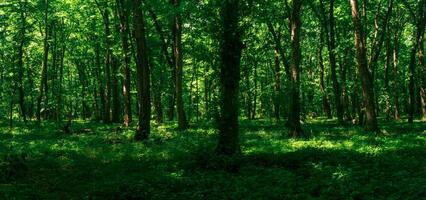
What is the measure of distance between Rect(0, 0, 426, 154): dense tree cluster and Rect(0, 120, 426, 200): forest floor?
84.9 inches

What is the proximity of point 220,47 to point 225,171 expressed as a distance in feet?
14.8

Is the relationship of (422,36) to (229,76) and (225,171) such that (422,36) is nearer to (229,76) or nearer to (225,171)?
(229,76)

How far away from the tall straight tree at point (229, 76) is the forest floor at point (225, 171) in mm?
711

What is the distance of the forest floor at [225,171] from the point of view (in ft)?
36.9

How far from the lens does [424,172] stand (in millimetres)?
12336

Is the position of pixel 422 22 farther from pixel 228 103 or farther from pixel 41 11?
pixel 41 11

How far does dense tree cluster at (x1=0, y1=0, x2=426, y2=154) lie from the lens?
16172 millimetres

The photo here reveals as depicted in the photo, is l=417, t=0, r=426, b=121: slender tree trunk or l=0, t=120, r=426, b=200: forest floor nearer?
l=0, t=120, r=426, b=200: forest floor

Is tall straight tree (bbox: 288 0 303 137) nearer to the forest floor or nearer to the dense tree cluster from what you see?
the dense tree cluster

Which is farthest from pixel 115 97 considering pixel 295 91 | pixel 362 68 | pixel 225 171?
pixel 225 171

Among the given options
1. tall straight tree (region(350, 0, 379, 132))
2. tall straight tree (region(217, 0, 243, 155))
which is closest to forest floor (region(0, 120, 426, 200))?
tall straight tree (region(217, 0, 243, 155))

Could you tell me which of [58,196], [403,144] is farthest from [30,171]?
[403,144]

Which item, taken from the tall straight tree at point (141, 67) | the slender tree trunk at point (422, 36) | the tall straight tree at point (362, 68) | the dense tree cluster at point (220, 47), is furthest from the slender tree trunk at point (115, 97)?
the slender tree trunk at point (422, 36)

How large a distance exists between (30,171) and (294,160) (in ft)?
30.1
